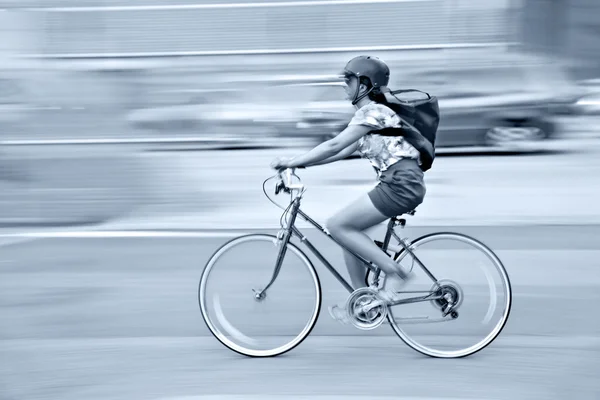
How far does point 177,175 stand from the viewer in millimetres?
13250

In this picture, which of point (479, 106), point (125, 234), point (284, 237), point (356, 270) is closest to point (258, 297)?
point (284, 237)

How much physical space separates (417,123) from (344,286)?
970 millimetres

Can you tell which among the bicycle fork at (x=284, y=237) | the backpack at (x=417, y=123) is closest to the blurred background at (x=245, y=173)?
the bicycle fork at (x=284, y=237)

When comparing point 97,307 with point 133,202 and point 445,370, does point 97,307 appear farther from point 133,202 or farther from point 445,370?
point 133,202

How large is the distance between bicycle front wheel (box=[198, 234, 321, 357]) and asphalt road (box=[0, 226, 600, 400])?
47 millimetres

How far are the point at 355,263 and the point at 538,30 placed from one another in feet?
50.2

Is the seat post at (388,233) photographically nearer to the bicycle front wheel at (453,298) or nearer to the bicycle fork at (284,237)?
the bicycle front wheel at (453,298)

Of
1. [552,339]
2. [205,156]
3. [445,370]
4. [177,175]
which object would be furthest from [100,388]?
[205,156]

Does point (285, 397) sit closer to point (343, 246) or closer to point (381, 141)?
point (343, 246)

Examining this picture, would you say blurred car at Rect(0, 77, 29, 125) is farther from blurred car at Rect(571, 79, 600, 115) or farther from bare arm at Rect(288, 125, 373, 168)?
bare arm at Rect(288, 125, 373, 168)

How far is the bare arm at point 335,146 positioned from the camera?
4703 mm

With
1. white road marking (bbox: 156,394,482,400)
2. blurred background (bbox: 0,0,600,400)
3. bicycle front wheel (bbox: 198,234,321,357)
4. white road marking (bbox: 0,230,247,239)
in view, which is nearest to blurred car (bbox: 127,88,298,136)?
blurred background (bbox: 0,0,600,400)

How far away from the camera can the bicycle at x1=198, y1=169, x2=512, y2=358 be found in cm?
497

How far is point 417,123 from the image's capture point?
4.83 metres
